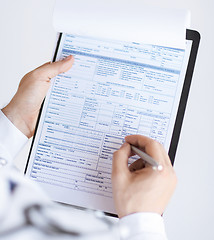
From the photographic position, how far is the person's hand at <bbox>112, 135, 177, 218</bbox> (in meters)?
0.42

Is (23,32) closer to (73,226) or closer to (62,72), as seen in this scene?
(62,72)

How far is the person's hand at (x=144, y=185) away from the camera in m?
0.42

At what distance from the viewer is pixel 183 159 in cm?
72

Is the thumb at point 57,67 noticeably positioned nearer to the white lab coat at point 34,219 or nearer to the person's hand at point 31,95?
the person's hand at point 31,95

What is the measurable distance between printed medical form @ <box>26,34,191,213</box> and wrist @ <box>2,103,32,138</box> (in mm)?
86

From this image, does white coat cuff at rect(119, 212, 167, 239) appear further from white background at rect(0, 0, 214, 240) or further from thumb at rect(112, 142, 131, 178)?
white background at rect(0, 0, 214, 240)

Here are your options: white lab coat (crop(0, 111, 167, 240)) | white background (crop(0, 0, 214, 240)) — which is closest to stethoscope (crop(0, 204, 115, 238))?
white lab coat (crop(0, 111, 167, 240))

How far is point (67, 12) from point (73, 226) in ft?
1.14

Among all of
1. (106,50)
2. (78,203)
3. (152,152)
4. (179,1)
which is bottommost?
(78,203)

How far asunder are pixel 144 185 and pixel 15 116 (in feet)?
0.90

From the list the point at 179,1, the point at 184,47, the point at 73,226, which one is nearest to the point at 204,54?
the point at 179,1

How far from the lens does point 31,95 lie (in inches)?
22.6

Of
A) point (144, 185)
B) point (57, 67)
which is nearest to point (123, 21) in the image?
point (57, 67)

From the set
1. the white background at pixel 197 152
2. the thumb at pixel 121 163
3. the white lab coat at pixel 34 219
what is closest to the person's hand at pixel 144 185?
the thumb at pixel 121 163
